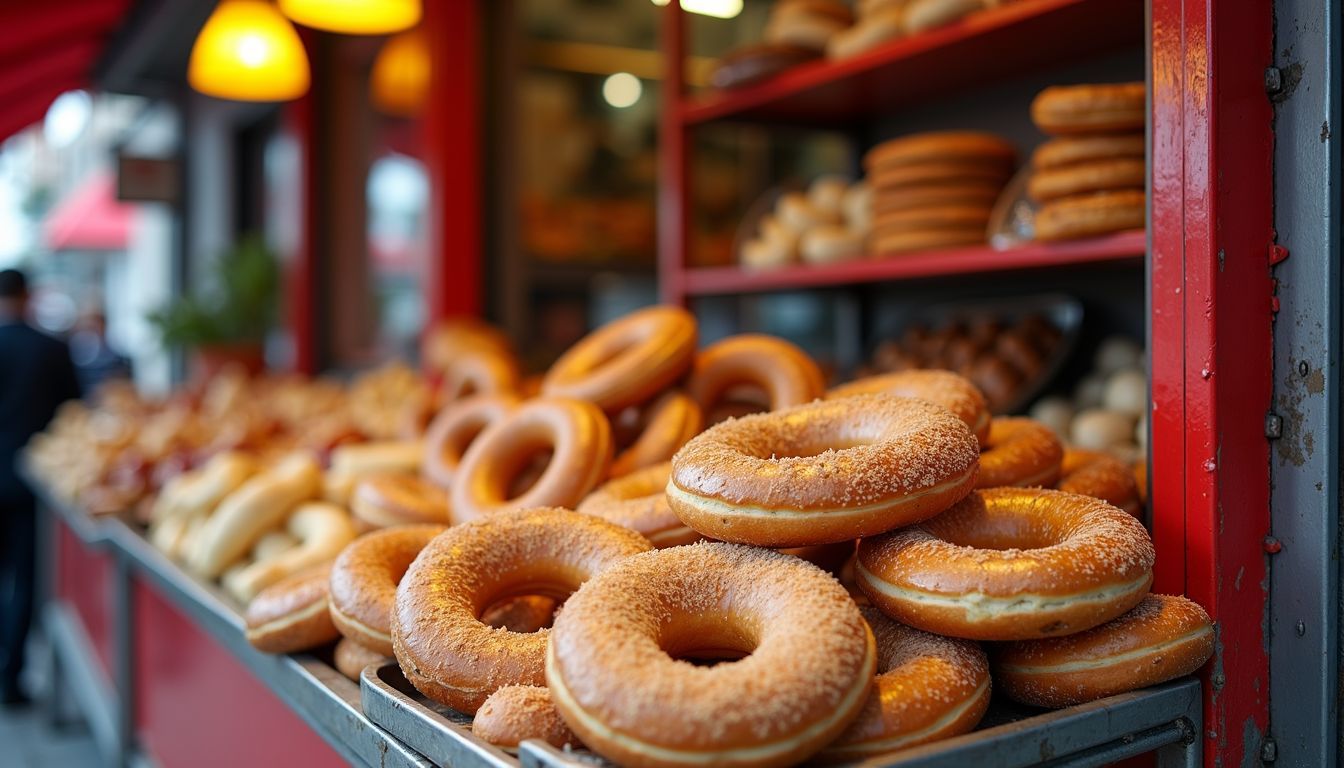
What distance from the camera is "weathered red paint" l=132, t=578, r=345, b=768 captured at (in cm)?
213

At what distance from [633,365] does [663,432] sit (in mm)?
182

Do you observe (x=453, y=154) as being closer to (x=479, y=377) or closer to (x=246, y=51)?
(x=246, y=51)

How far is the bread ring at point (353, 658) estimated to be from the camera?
1.73 metres

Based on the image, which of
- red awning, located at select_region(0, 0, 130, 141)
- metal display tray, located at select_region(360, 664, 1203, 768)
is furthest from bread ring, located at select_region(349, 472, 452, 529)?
red awning, located at select_region(0, 0, 130, 141)

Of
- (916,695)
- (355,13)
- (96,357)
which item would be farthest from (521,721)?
(96,357)

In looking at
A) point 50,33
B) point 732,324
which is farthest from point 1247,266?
point 50,33

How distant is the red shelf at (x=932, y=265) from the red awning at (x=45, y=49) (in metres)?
4.55

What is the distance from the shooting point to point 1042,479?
5.69ft

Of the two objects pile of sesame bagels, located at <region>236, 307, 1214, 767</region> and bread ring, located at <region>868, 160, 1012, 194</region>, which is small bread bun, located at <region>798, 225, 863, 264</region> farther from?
pile of sesame bagels, located at <region>236, 307, 1214, 767</region>

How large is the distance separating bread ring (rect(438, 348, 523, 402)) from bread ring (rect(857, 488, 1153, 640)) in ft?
5.51

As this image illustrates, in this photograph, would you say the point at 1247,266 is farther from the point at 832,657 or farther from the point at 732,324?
the point at 732,324

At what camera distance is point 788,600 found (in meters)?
1.25

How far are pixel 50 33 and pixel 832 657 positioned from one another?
6997mm

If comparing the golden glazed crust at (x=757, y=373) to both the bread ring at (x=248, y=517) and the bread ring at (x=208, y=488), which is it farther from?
the bread ring at (x=208, y=488)
